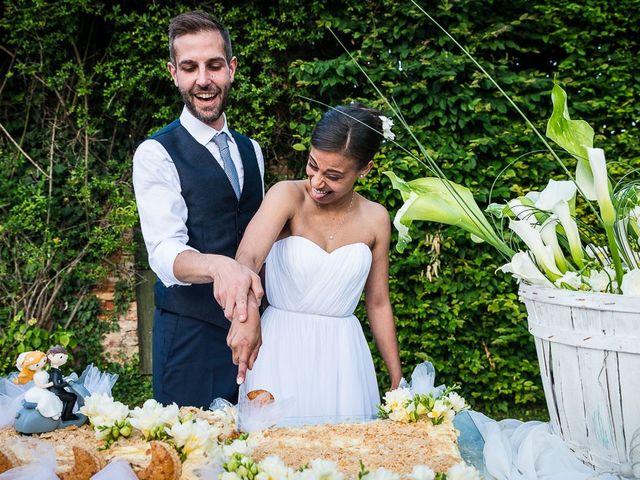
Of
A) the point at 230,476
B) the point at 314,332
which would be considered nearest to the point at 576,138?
the point at 230,476

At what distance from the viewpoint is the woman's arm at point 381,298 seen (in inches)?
95.3

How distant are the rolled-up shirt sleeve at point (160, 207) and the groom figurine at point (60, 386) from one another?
1.84 ft

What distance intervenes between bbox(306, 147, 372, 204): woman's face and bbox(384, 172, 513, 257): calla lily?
92 centimetres

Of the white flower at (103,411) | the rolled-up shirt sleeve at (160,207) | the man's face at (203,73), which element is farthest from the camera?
the man's face at (203,73)

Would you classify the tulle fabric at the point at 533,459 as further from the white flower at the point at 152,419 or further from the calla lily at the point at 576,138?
the white flower at the point at 152,419

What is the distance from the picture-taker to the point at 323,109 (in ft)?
15.5

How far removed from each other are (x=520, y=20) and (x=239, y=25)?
229 cm

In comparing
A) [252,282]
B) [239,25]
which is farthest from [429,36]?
[252,282]

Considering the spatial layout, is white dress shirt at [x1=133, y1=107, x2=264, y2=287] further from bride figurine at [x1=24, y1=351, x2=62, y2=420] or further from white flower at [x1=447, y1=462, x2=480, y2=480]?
white flower at [x1=447, y1=462, x2=480, y2=480]

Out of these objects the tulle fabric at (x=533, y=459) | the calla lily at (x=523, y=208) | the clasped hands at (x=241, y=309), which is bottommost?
the tulle fabric at (x=533, y=459)

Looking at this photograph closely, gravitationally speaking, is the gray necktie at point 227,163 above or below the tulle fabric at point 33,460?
above

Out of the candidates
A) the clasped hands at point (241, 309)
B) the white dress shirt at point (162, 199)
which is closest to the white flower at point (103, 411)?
the clasped hands at point (241, 309)

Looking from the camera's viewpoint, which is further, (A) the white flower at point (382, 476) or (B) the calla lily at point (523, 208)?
(B) the calla lily at point (523, 208)

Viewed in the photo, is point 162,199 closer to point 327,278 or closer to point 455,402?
point 327,278
